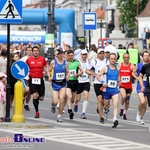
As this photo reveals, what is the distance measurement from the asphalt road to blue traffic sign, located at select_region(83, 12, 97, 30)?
11.4 meters

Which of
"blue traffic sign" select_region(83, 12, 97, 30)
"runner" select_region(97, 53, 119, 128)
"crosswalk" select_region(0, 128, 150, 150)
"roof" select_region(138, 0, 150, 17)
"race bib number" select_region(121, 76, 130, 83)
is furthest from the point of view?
"roof" select_region(138, 0, 150, 17)

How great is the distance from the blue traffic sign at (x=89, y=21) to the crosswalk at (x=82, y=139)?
16.1m

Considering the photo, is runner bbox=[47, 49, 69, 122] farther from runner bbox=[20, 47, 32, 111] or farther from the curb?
runner bbox=[20, 47, 32, 111]

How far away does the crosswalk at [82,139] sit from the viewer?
15477 millimetres

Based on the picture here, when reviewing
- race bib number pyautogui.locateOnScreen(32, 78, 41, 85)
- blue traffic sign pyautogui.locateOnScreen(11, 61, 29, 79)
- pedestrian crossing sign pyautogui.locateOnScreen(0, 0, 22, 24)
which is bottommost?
race bib number pyautogui.locateOnScreen(32, 78, 41, 85)

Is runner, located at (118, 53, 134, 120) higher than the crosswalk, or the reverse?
runner, located at (118, 53, 134, 120)

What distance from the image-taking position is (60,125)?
19.8 meters

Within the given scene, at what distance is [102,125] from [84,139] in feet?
12.2

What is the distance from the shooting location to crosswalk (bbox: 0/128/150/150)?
15477mm

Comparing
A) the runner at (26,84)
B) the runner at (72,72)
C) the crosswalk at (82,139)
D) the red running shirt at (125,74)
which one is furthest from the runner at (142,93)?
the runner at (26,84)

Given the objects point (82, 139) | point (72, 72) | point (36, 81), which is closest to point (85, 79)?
point (72, 72)

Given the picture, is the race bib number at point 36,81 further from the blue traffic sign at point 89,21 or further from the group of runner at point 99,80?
the blue traffic sign at point 89,21

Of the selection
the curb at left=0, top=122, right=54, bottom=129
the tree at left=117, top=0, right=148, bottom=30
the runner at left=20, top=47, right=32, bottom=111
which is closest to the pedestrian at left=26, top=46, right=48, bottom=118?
the runner at left=20, top=47, right=32, bottom=111

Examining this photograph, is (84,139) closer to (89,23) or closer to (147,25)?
(89,23)
